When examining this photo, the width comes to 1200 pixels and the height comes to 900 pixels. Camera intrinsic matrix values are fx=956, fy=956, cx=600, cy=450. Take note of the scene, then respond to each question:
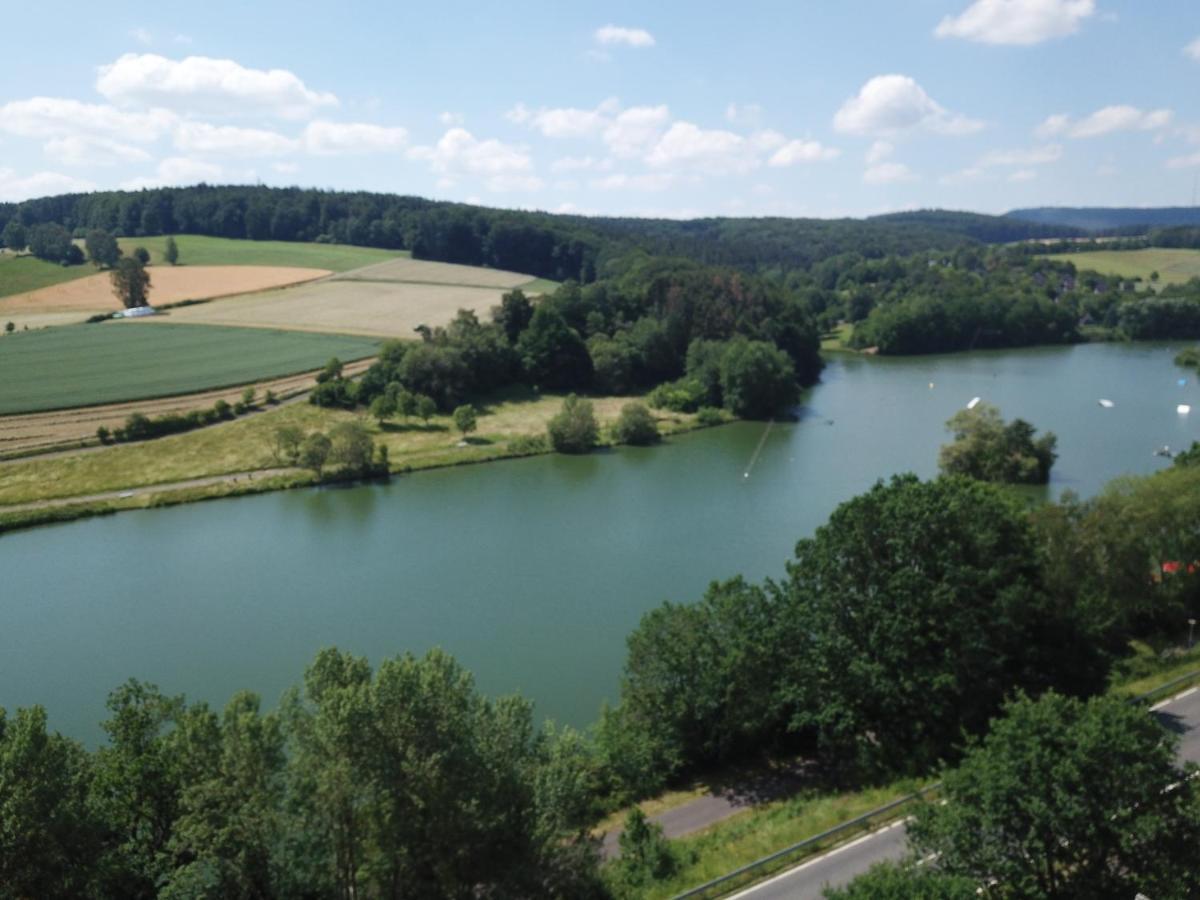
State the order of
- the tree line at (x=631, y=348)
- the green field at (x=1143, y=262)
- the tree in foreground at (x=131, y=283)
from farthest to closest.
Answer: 1. the green field at (x=1143, y=262)
2. the tree in foreground at (x=131, y=283)
3. the tree line at (x=631, y=348)

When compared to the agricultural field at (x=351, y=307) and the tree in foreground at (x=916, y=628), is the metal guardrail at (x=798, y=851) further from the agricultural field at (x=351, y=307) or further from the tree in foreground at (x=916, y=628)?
the agricultural field at (x=351, y=307)

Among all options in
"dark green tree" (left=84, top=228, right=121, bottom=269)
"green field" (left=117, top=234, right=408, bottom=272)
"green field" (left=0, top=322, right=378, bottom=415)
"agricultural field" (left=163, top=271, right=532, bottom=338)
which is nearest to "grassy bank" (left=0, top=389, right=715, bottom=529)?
"green field" (left=0, top=322, right=378, bottom=415)

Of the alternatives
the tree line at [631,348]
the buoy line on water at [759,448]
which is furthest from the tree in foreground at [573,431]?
the tree line at [631,348]

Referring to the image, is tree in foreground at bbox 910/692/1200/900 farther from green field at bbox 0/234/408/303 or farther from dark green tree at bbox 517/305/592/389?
green field at bbox 0/234/408/303

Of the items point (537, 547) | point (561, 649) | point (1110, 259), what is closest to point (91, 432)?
point (537, 547)

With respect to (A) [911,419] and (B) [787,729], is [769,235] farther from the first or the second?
(B) [787,729]
